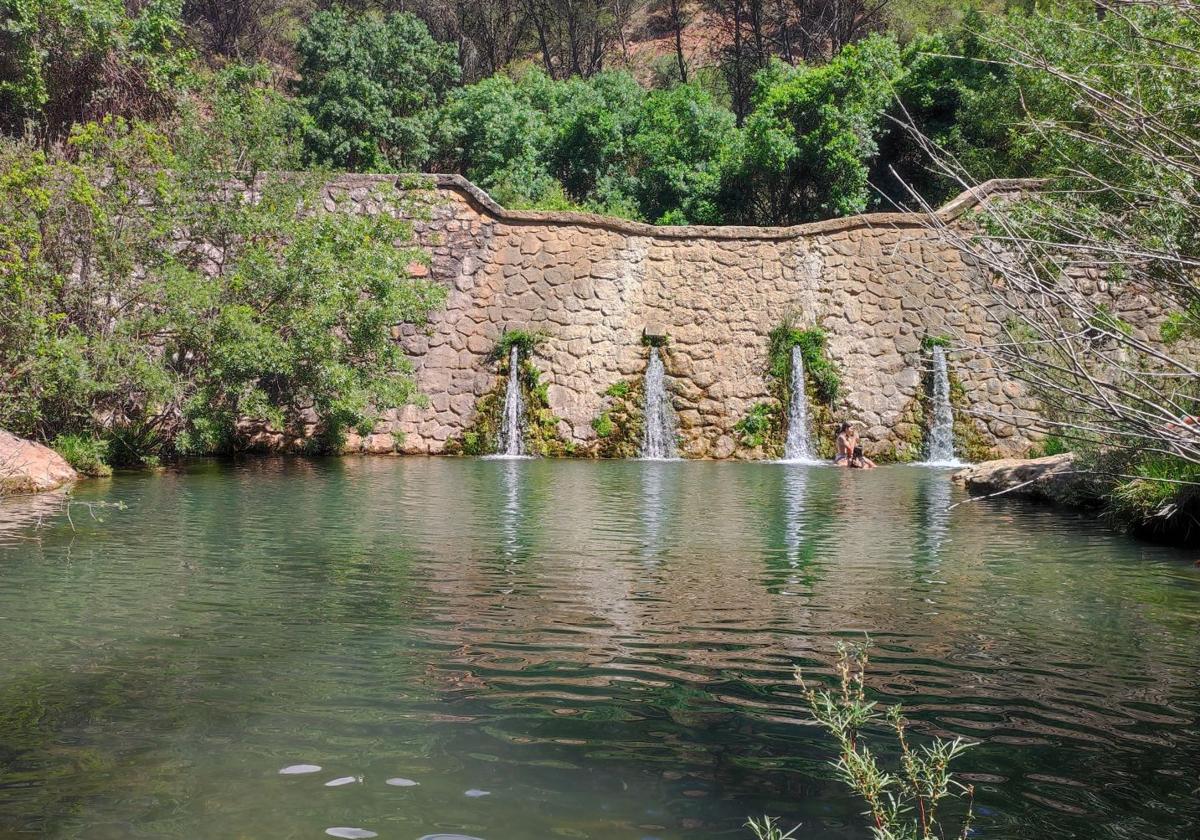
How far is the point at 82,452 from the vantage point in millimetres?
13766

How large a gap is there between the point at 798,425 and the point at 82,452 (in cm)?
1117

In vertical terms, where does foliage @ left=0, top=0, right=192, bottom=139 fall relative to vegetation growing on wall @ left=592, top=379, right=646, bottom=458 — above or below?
above

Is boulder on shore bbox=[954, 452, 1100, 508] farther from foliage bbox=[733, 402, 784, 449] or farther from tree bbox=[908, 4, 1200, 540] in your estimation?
foliage bbox=[733, 402, 784, 449]

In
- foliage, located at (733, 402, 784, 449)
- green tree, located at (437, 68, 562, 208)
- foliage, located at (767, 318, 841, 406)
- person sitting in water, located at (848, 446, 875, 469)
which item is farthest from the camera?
green tree, located at (437, 68, 562, 208)

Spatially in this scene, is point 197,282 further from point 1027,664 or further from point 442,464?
point 1027,664

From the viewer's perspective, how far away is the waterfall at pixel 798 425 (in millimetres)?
19000

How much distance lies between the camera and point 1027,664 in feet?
17.6

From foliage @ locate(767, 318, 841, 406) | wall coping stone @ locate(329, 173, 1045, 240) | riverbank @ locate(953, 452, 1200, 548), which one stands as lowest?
riverbank @ locate(953, 452, 1200, 548)

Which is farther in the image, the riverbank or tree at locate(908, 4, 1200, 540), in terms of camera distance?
the riverbank

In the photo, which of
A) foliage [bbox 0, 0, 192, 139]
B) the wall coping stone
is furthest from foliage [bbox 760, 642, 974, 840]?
foliage [bbox 0, 0, 192, 139]

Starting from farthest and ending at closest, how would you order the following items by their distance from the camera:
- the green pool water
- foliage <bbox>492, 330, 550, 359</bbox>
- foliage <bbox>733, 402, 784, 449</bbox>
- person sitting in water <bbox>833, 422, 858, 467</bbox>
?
foliage <bbox>492, 330, 550, 359</bbox> < foliage <bbox>733, 402, 784, 449</bbox> < person sitting in water <bbox>833, 422, 858, 467</bbox> < the green pool water

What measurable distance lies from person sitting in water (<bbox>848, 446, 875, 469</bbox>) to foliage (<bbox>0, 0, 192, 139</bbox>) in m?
15.6

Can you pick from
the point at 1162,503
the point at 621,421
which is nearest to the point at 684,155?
the point at 621,421

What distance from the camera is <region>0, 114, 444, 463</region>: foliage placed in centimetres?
1370
